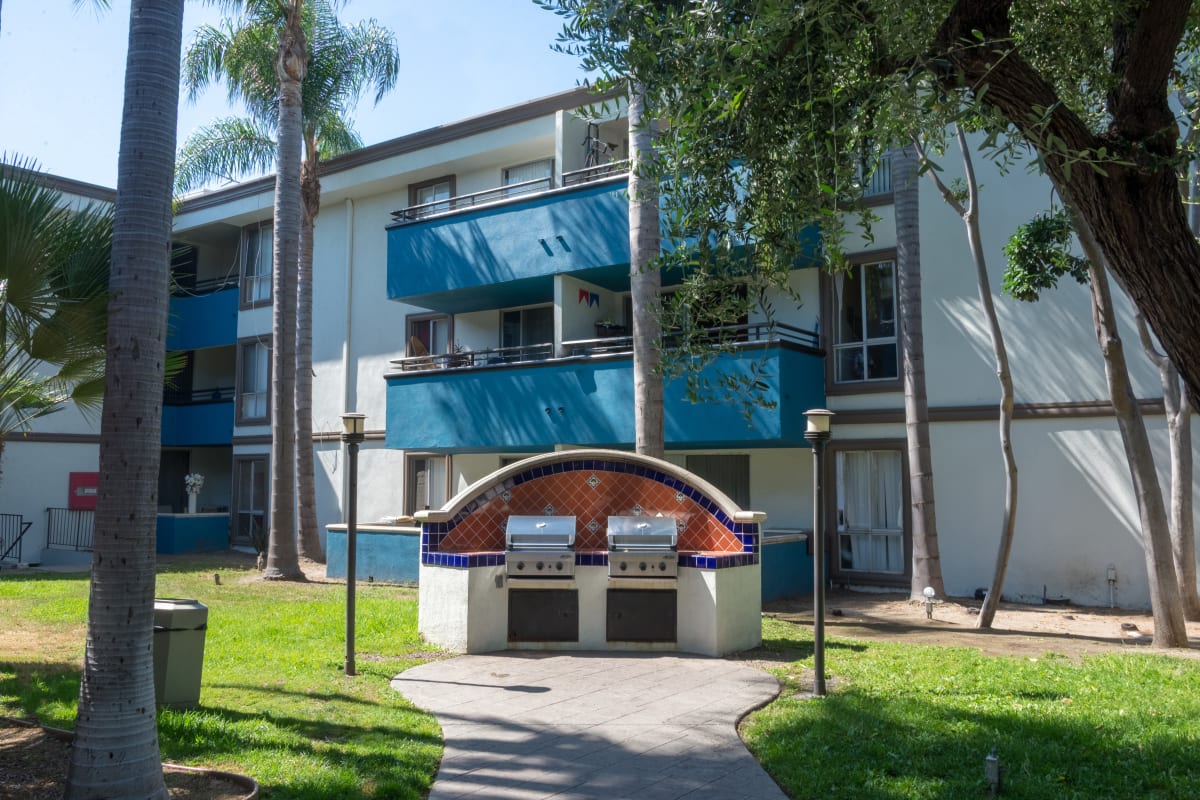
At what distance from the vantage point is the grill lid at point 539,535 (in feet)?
34.6

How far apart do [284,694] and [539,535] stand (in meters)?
3.22

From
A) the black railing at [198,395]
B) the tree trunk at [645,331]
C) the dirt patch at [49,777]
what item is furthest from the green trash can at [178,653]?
the black railing at [198,395]

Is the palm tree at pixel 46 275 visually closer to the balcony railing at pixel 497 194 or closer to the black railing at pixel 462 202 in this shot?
the balcony railing at pixel 497 194

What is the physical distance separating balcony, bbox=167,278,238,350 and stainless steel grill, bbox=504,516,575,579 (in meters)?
18.9

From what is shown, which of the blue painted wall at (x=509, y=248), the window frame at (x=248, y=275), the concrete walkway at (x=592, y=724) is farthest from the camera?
the window frame at (x=248, y=275)

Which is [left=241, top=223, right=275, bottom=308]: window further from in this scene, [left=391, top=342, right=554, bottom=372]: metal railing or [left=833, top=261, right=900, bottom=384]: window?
[left=833, top=261, right=900, bottom=384]: window

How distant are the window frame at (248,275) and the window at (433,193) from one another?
5230 mm

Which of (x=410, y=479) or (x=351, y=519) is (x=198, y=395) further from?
(x=351, y=519)

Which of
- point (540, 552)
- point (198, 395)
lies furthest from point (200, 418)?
point (540, 552)

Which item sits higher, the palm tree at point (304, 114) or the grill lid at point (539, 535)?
the palm tree at point (304, 114)

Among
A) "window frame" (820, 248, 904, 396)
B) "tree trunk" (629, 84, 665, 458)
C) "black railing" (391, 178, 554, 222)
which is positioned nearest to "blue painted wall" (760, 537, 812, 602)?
"window frame" (820, 248, 904, 396)

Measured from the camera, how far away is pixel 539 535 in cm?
1058

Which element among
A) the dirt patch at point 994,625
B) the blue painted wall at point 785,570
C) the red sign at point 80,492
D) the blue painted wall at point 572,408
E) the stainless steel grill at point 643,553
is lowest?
the dirt patch at point 994,625

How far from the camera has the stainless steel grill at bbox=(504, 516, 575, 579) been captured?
411 inches
